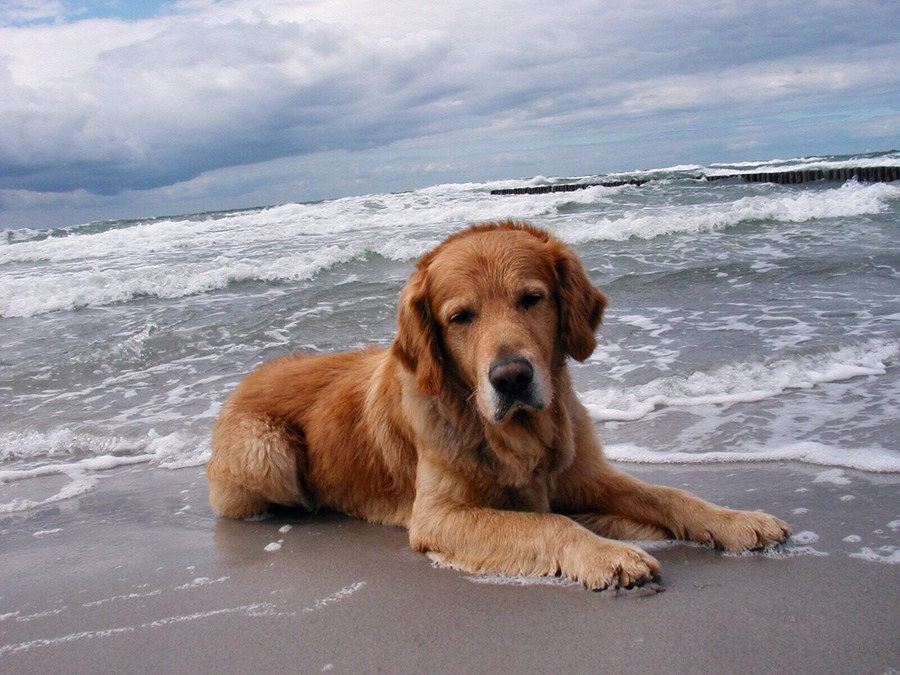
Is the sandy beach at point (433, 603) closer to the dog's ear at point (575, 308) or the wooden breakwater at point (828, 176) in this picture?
the dog's ear at point (575, 308)

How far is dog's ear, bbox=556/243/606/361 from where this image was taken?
4.04 metres

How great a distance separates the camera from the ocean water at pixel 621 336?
600 cm

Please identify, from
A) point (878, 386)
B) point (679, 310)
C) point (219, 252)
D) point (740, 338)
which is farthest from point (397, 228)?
point (878, 386)

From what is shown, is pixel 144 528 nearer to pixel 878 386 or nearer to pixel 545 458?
pixel 545 458

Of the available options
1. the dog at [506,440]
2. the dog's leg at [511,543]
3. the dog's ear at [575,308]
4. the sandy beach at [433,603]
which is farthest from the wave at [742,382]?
the dog's leg at [511,543]

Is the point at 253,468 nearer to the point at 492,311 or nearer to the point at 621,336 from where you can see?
the point at 492,311

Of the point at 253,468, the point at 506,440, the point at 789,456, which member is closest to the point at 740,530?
the point at 506,440

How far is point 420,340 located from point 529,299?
23.7 inches

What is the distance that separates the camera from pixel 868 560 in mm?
3379

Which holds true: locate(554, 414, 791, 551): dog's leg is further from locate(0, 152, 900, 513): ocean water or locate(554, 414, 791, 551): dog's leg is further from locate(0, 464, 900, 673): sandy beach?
locate(0, 152, 900, 513): ocean water

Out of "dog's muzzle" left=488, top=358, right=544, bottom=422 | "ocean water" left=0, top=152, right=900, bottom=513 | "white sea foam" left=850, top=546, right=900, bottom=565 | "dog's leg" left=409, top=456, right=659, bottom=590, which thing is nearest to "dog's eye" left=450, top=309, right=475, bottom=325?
"dog's muzzle" left=488, top=358, right=544, bottom=422

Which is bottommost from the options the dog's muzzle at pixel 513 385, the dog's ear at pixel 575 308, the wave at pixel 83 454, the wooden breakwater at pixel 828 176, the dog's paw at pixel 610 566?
the wave at pixel 83 454

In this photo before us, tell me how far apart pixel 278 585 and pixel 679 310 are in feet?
25.1

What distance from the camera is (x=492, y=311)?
12.5 ft
